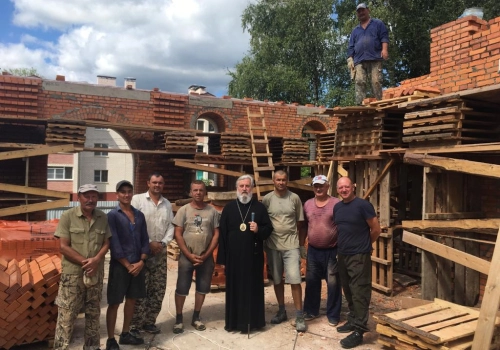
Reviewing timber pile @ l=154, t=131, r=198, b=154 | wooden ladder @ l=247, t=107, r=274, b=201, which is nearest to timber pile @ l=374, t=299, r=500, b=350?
wooden ladder @ l=247, t=107, r=274, b=201

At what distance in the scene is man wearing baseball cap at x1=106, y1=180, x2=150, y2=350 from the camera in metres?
4.32

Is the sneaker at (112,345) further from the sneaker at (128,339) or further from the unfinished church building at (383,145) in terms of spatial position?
the unfinished church building at (383,145)

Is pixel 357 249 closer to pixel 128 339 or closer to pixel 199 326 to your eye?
pixel 199 326

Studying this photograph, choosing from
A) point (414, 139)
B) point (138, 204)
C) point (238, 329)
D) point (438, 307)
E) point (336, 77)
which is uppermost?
point (336, 77)

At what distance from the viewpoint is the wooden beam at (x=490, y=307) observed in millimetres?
3588

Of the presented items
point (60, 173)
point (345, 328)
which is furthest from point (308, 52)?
point (345, 328)

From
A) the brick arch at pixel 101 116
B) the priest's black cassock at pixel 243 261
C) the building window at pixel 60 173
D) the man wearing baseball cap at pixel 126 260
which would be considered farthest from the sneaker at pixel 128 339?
the building window at pixel 60 173

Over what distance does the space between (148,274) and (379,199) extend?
179 inches

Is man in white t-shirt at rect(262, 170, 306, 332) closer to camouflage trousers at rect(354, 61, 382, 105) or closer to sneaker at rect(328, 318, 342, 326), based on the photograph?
sneaker at rect(328, 318, 342, 326)

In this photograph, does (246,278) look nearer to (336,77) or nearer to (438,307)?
(438,307)

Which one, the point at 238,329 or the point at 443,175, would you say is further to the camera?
the point at 443,175

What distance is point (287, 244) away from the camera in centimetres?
516

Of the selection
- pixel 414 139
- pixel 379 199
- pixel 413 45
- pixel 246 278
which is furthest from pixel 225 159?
pixel 413 45

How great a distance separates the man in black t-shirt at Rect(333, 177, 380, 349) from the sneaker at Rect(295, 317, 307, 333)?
52 cm
